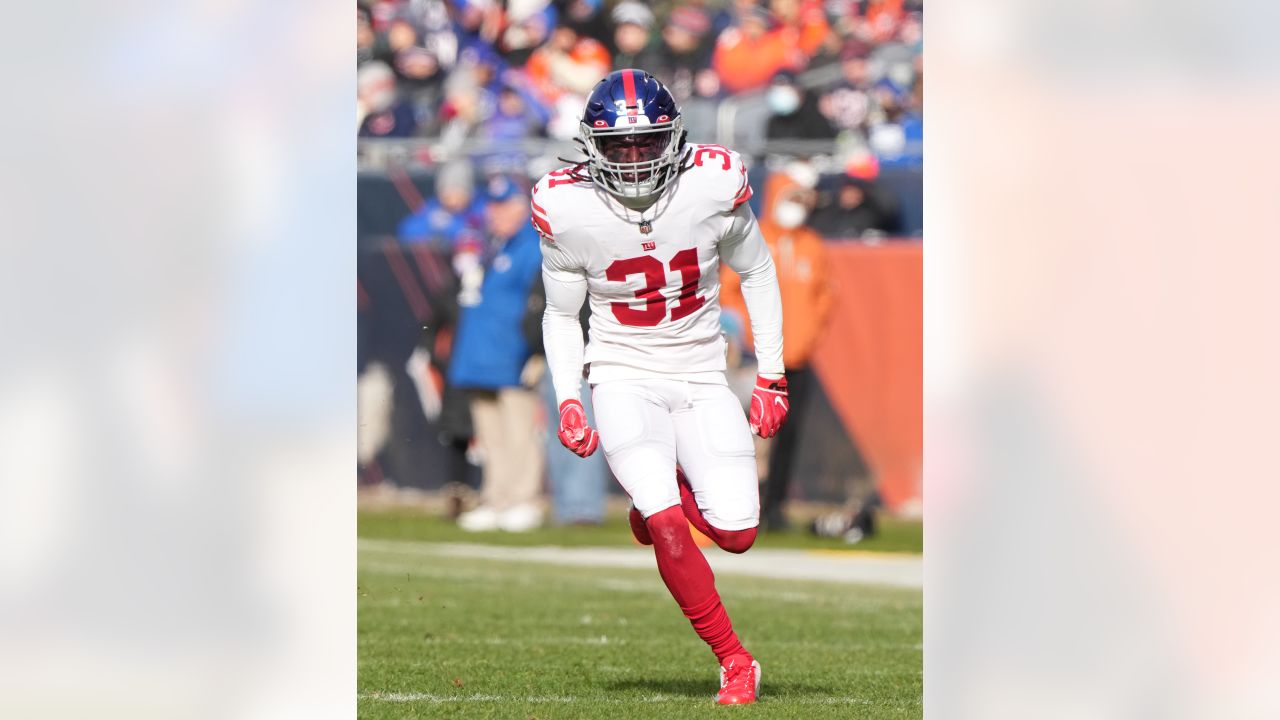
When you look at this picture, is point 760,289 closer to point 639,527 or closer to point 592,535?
point 639,527

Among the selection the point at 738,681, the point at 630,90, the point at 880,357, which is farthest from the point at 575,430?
the point at 880,357

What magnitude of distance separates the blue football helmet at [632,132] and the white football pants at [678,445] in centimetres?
72

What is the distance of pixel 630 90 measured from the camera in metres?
5.66

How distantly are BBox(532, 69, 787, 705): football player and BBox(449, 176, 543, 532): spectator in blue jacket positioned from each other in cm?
615

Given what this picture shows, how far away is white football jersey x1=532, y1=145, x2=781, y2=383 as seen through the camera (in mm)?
5848

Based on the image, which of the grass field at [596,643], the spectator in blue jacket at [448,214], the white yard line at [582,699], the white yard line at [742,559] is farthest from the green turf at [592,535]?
the white yard line at [582,699]

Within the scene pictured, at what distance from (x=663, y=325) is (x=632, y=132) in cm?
75
